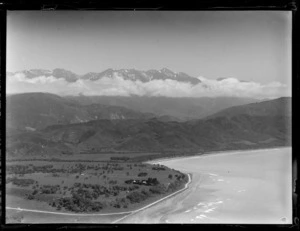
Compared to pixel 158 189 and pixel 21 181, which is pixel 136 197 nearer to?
pixel 158 189

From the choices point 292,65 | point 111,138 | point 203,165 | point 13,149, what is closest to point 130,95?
point 111,138

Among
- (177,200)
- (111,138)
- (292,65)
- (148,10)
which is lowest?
(177,200)

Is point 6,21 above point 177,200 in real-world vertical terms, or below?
above

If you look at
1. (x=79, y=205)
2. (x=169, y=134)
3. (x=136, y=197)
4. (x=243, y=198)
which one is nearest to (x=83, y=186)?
(x=79, y=205)

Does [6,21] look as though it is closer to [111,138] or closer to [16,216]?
[111,138]

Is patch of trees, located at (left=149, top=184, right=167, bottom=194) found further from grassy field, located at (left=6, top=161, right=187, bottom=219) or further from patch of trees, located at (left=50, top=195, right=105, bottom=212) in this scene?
patch of trees, located at (left=50, top=195, right=105, bottom=212)

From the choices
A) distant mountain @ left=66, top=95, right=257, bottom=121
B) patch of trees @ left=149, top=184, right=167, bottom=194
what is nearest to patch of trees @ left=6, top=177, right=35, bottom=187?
distant mountain @ left=66, top=95, right=257, bottom=121
